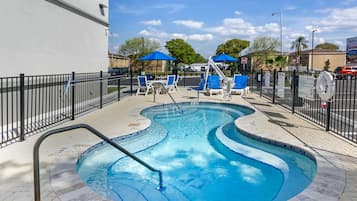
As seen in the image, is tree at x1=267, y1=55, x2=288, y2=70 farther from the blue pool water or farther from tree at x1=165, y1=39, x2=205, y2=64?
the blue pool water

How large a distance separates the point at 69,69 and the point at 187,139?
4802mm

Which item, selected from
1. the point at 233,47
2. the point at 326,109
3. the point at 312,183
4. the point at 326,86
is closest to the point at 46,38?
the point at 326,86

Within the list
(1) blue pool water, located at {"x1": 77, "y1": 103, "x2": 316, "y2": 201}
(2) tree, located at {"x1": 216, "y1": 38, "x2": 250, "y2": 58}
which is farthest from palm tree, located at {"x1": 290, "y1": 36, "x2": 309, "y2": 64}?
(1) blue pool water, located at {"x1": 77, "y1": 103, "x2": 316, "y2": 201}

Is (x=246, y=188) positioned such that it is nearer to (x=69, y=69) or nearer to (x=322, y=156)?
(x=322, y=156)

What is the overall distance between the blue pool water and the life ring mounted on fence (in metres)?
1.74

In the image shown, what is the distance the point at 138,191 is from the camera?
4.52 metres

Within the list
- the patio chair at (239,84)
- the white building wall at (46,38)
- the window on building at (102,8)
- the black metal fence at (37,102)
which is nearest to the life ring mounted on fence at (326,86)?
the black metal fence at (37,102)

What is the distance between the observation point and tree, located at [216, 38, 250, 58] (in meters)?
51.8

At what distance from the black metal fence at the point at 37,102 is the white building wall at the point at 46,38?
324 mm

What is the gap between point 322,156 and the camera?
16.4 ft

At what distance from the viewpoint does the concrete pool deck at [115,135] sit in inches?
140

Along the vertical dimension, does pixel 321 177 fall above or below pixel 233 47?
below

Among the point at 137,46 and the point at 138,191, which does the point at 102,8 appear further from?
the point at 137,46

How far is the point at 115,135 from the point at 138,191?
2149mm
